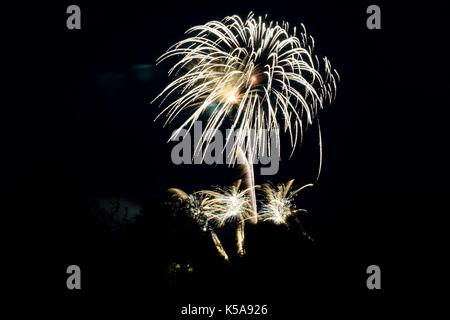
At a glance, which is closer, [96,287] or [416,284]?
[416,284]

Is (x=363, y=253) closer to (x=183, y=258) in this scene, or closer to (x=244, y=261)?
(x=244, y=261)

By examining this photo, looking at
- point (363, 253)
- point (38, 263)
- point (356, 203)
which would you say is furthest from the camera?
point (356, 203)

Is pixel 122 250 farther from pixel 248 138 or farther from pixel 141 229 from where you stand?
pixel 248 138

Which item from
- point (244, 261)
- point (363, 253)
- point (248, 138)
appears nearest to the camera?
point (363, 253)

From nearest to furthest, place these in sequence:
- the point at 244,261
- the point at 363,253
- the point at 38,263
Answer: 1. the point at 38,263
2. the point at 363,253
3. the point at 244,261

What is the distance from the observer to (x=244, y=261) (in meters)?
15.6

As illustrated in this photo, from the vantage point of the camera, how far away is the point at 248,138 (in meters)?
16.8

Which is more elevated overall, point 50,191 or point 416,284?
point 50,191

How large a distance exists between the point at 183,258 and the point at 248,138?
Answer: 18.3 feet

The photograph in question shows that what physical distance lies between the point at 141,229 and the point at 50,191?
3.70m
